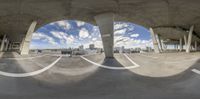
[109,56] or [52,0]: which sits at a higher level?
[52,0]

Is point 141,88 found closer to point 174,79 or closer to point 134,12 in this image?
point 174,79

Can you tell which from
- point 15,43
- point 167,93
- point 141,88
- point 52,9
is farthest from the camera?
point 15,43

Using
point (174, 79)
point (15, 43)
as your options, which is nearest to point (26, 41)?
point (174, 79)

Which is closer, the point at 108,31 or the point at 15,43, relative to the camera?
the point at 108,31

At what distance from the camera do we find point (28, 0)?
27000 millimetres

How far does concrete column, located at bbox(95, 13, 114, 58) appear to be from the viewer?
3284 centimetres

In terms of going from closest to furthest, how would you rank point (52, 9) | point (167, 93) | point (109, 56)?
1. point (167, 93)
2. point (52, 9)
3. point (109, 56)

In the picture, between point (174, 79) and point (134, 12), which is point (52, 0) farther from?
point (174, 79)

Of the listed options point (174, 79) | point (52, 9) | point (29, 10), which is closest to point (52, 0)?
point (52, 9)

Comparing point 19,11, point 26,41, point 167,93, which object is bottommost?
point 167,93

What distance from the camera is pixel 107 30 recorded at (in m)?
32.9

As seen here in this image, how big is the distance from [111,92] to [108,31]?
20.3m

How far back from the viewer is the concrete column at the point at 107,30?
1293 inches

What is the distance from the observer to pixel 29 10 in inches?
1291
